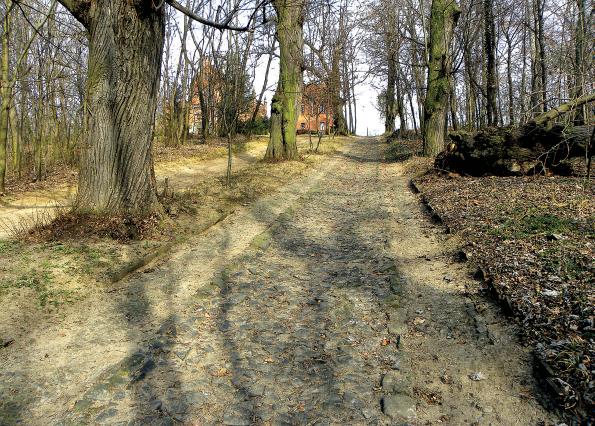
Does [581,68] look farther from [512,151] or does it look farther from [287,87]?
[287,87]

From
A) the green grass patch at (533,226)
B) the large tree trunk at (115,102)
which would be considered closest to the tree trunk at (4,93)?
the large tree trunk at (115,102)

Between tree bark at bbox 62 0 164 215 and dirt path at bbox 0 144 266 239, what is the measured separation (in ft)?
2.91

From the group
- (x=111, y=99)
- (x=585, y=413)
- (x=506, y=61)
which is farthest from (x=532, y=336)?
(x=506, y=61)

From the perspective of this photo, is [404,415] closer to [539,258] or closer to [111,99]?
[539,258]

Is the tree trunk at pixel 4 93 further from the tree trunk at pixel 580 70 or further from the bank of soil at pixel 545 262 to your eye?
the tree trunk at pixel 580 70

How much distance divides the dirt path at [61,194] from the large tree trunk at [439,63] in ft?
24.0

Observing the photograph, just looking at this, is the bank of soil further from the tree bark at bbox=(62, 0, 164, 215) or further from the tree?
the tree bark at bbox=(62, 0, 164, 215)

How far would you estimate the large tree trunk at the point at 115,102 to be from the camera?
6.86 m

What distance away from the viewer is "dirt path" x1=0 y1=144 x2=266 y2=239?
8109 mm

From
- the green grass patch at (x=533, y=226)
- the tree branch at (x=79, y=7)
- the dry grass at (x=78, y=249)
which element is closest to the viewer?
the dry grass at (x=78, y=249)

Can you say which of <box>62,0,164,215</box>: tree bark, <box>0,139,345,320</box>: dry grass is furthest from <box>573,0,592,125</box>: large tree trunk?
<box>62,0,164,215</box>: tree bark

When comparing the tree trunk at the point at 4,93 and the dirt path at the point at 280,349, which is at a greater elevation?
the tree trunk at the point at 4,93

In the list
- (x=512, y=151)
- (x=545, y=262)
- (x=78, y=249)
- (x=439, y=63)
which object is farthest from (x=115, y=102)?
(x=439, y=63)

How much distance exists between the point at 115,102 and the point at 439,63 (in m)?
12.1
